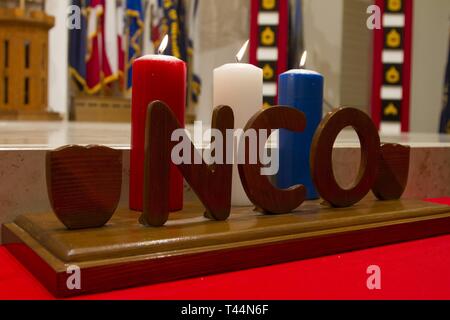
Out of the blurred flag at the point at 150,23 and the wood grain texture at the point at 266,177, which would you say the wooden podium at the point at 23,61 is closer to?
the blurred flag at the point at 150,23

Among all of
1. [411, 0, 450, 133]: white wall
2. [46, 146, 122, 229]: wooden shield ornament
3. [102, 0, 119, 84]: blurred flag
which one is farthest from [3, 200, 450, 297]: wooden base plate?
[102, 0, 119, 84]: blurred flag

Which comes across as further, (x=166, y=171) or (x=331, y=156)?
(x=331, y=156)

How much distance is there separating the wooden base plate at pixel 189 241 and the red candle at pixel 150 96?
0.12 feet

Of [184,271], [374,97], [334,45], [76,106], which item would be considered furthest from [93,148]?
[76,106]

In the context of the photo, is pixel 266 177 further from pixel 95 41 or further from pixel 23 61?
pixel 95 41

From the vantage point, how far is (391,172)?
2.58ft

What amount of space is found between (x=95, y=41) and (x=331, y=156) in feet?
11.6

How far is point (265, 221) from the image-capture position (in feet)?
1.97

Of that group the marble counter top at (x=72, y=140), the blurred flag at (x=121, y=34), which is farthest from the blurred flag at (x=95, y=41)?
the marble counter top at (x=72, y=140)

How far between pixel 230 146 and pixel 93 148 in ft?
0.52

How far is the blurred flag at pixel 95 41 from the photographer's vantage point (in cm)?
388

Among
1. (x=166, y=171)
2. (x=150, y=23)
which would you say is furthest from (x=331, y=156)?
(x=150, y=23)

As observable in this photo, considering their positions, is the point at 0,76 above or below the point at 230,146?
above
